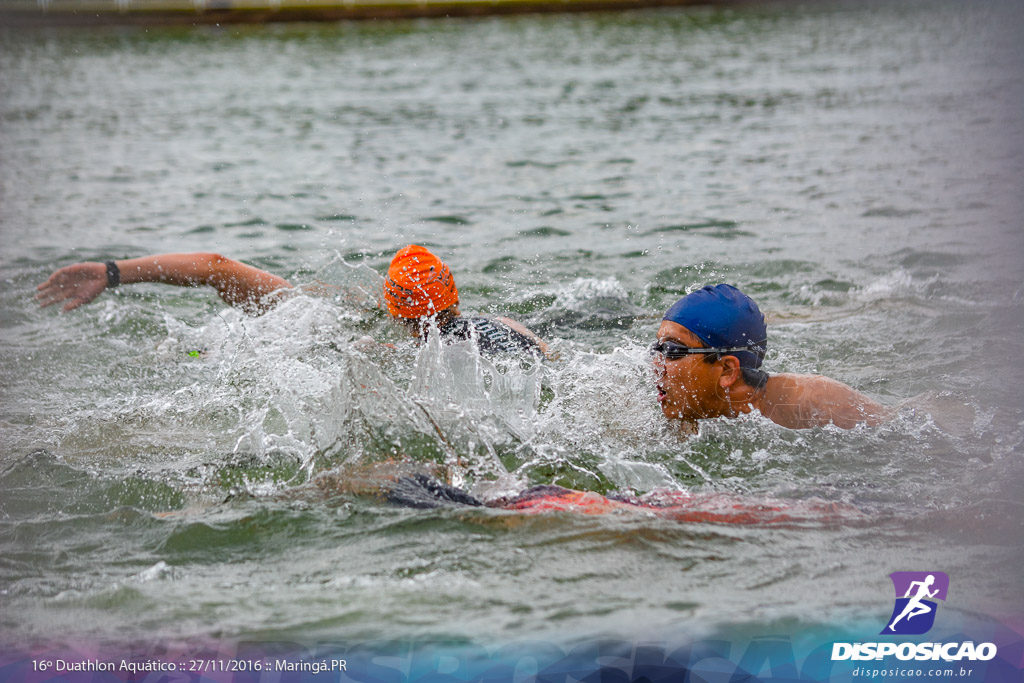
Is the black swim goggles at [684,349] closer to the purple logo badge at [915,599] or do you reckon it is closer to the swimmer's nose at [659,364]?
the swimmer's nose at [659,364]

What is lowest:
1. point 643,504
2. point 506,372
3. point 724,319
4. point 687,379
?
point 643,504

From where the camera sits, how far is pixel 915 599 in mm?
3494

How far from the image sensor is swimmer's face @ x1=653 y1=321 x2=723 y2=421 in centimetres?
474

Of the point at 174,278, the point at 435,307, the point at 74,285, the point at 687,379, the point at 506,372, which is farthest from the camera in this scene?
the point at 174,278

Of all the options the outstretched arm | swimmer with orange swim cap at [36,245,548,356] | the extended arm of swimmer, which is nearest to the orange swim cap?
swimmer with orange swim cap at [36,245,548,356]

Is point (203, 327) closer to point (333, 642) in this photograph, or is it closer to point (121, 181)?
point (333, 642)

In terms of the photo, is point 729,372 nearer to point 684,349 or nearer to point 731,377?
point 731,377

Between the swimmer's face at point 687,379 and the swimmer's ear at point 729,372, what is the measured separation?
0.07 feet

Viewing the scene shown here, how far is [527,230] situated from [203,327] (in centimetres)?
417

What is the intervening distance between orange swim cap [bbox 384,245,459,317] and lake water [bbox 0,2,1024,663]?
0.30 m

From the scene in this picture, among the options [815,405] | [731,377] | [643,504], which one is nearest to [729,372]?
[731,377]

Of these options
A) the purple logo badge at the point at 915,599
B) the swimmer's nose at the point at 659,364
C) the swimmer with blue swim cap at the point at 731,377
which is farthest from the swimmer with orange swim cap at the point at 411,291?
the purple logo badge at the point at 915,599

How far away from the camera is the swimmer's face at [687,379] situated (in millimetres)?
4742

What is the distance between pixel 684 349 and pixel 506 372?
1.20 m
